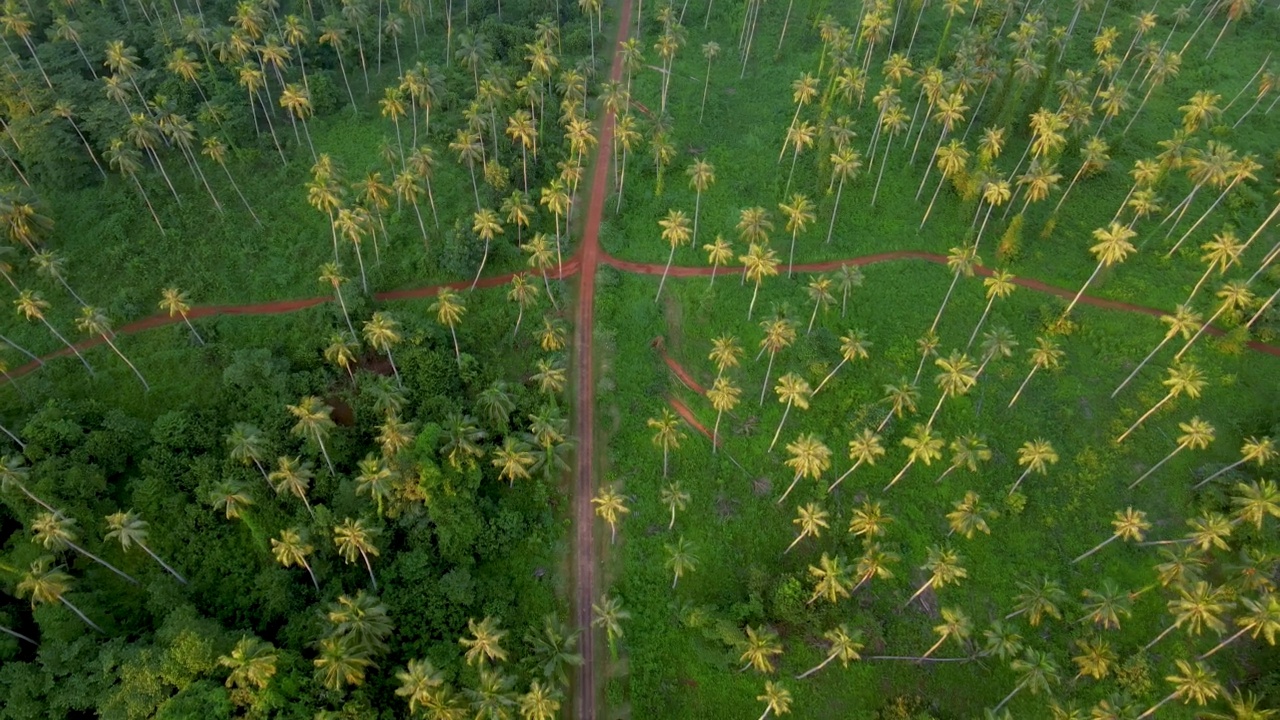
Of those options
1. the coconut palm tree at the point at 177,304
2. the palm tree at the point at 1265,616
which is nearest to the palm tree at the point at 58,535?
the coconut palm tree at the point at 177,304

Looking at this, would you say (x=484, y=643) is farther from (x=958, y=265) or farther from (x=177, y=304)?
(x=958, y=265)

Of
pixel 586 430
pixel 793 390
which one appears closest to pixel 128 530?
pixel 586 430

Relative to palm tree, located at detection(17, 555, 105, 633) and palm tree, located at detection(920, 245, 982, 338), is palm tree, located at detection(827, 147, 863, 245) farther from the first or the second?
palm tree, located at detection(17, 555, 105, 633)

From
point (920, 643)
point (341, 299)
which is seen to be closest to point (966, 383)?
point (920, 643)

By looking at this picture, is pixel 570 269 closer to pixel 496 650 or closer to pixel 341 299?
pixel 341 299

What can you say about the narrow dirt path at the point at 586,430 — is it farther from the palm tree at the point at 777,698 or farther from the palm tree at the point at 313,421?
the palm tree at the point at 313,421

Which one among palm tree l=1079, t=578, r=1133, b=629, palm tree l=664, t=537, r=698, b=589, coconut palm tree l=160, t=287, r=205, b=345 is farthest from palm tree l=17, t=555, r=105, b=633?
palm tree l=1079, t=578, r=1133, b=629
